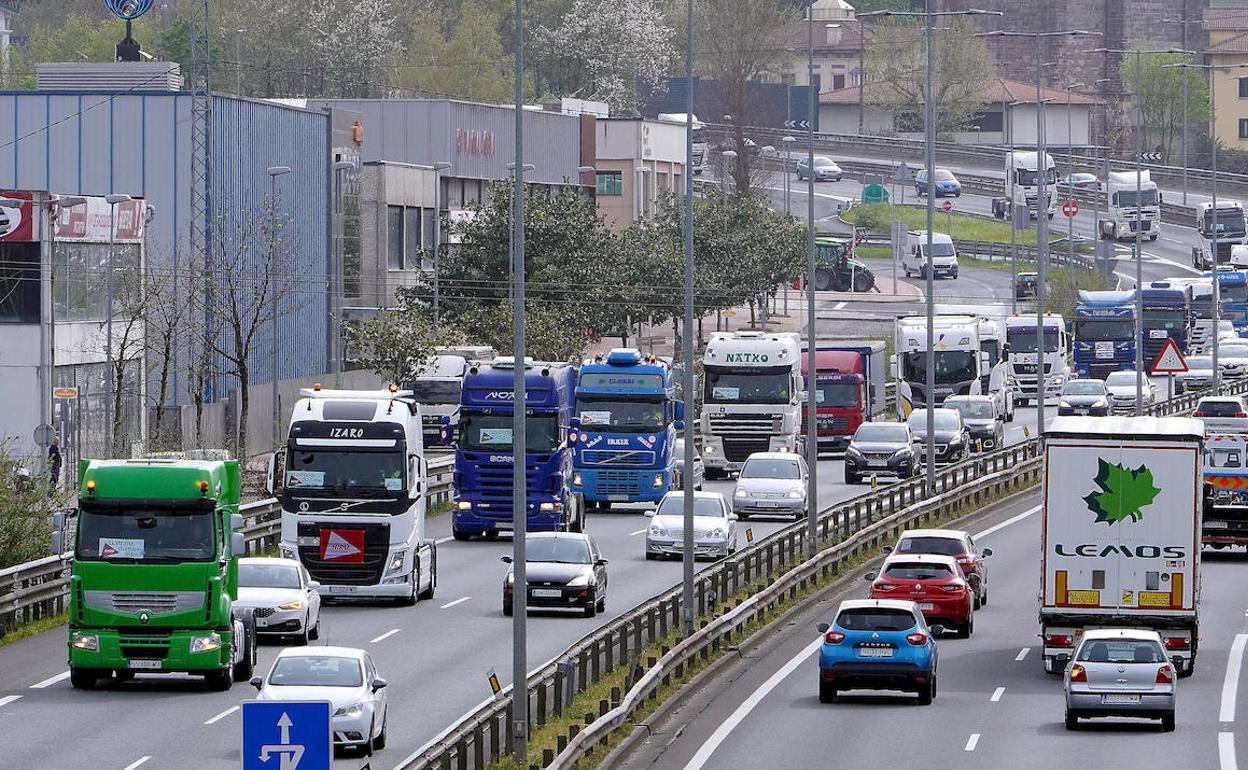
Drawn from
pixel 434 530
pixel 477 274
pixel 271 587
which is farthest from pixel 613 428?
pixel 477 274

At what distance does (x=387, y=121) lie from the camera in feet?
340

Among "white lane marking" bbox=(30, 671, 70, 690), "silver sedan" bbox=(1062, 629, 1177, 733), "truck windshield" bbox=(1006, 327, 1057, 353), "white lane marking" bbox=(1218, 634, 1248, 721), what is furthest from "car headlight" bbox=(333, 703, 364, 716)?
"truck windshield" bbox=(1006, 327, 1057, 353)

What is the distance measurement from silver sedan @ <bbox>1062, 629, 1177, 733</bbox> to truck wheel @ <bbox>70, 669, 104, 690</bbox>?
12902mm

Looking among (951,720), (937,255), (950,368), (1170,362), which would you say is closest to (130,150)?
(950,368)

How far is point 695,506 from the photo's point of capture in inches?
1898

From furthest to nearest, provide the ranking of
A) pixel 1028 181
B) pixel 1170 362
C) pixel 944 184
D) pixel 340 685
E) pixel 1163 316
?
pixel 944 184, pixel 1028 181, pixel 1163 316, pixel 1170 362, pixel 340 685

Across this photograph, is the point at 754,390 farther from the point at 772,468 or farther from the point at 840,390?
the point at 840,390

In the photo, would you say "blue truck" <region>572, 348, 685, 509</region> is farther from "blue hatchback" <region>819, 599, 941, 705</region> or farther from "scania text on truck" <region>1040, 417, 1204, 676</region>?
"blue hatchback" <region>819, 599, 941, 705</region>

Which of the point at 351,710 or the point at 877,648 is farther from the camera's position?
the point at 877,648

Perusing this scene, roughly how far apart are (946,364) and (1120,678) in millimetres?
45777

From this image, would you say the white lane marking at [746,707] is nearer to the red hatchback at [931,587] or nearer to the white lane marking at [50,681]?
the red hatchback at [931,587]

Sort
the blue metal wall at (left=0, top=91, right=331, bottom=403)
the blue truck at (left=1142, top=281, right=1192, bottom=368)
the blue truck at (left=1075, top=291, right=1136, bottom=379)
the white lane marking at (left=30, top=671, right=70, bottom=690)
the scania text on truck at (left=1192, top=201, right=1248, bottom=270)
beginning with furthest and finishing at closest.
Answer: the scania text on truck at (left=1192, top=201, right=1248, bottom=270)
the blue truck at (left=1142, top=281, right=1192, bottom=368)
the blue truck at (left=1075, top=291, right=1136, bottom=379)
the blue metal wall at (left=0, top=91, right=331, bottom=403)
the white lane marking at (left=30, top=671, right=70, bottom=690)

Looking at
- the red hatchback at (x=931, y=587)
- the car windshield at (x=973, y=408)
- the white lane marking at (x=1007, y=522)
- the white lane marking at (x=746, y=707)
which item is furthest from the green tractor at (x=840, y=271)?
the white lane marking at (x=746, y=707)

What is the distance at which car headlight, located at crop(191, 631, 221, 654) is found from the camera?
31438mm
